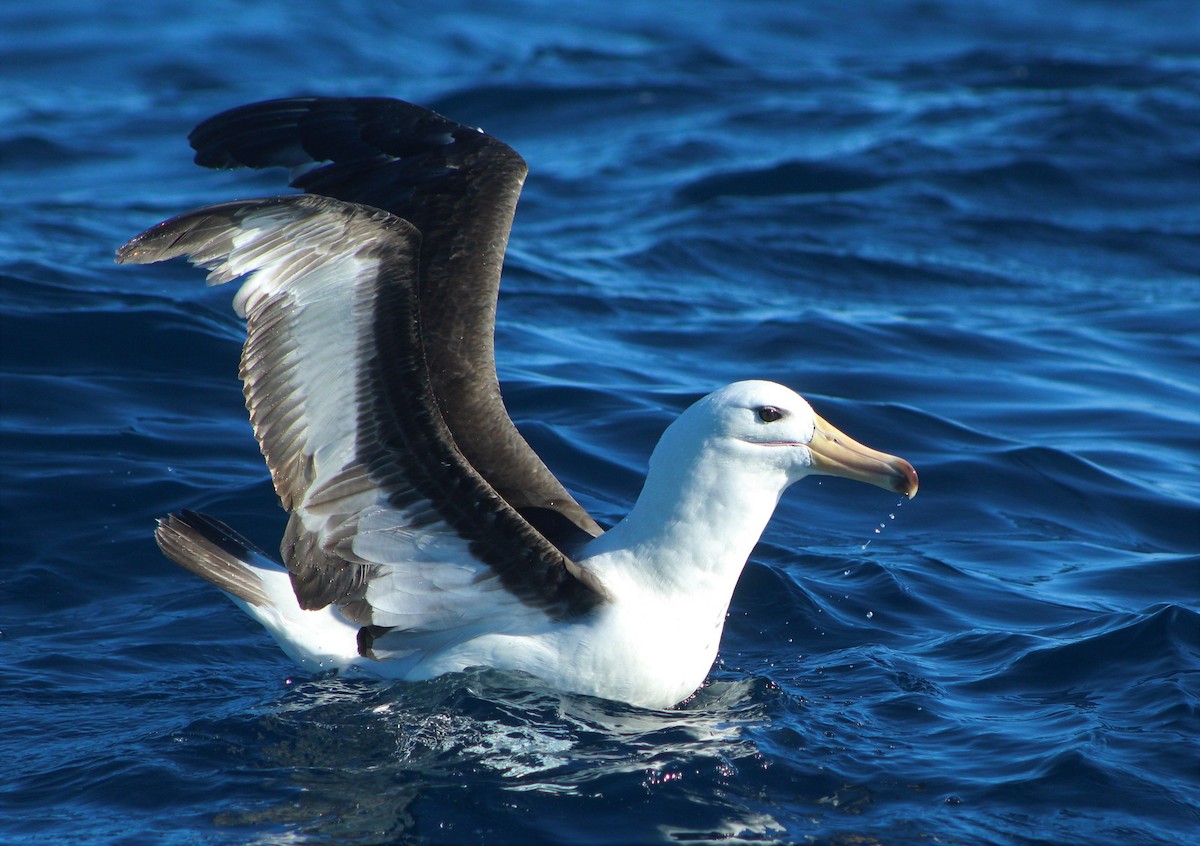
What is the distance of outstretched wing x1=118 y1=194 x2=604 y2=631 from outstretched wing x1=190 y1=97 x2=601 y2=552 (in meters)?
1.00

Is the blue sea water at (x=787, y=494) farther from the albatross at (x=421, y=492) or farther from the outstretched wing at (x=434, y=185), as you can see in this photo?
the outstretched wing at (x=434, y=185)

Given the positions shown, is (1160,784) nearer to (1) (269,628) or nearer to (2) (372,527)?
(2) (372,527)

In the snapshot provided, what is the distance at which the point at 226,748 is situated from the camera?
5.95m

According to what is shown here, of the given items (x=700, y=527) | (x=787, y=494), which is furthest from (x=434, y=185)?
(x=787, y=494)

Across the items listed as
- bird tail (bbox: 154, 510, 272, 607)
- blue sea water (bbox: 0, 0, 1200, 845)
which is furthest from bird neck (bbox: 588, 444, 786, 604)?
bird tail (bbox: 154, 510, 272, 607)

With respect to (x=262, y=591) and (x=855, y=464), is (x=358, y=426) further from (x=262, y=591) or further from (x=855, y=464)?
(x=855, y=464)

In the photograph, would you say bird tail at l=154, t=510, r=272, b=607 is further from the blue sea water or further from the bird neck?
the bird neck

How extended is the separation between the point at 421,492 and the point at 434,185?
2094 millimetres

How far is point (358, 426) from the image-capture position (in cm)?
574

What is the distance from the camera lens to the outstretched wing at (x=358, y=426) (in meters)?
5.38

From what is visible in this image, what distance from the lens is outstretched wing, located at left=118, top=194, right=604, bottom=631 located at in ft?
17.6

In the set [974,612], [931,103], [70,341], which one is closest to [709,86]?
[931,103]

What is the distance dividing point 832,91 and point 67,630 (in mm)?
17007

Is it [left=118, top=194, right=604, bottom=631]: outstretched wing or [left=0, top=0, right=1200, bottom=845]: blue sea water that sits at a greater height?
[left=118, top=194, right=604, bottom=631]: outstretched wing
